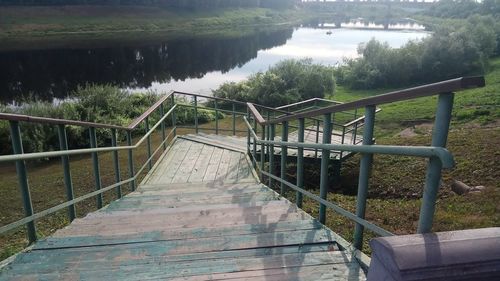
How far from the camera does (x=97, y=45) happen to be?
42.4 meters

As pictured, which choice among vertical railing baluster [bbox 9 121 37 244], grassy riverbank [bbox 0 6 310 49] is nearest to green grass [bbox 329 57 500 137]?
vertical railing baluster [bbox 9 121 37 244]

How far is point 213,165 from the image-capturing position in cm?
717

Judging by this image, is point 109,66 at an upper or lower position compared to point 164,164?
lower

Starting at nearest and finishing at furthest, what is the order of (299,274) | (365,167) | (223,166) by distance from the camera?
(299,274) < (365,167) < (223,166)

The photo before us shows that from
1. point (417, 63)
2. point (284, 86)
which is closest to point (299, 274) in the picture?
point (284, 86)

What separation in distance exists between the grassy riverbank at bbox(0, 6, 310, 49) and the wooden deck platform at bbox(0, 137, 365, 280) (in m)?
41.5

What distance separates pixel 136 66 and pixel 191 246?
1298 inches

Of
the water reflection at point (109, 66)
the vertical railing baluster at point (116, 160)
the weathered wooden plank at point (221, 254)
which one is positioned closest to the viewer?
the weathered wooden plank at point (221, 254)

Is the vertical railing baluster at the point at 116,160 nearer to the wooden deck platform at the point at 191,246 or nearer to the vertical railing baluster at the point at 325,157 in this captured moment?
the wooden deck platform at the point at 191,246

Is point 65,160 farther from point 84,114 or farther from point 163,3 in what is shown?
point 163,3

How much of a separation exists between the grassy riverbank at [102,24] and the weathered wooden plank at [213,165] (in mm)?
38050

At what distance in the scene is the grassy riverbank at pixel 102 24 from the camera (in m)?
45.8

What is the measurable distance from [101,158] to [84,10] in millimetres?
53175

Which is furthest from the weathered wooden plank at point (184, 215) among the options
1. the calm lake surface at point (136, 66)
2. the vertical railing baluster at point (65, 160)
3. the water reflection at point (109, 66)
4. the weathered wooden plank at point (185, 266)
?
the water reflection at point (109, 66)
